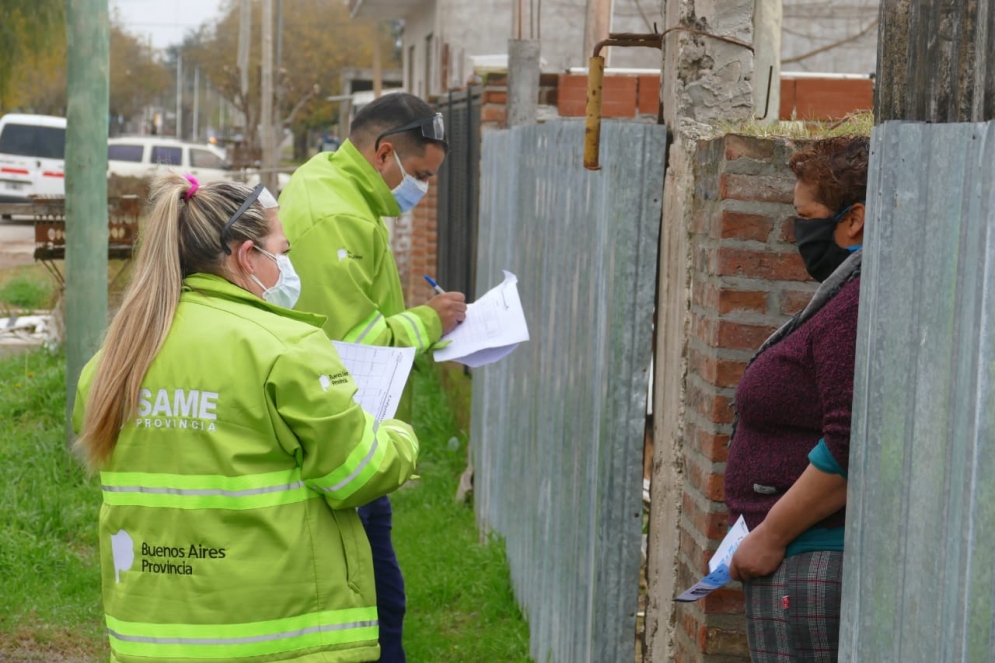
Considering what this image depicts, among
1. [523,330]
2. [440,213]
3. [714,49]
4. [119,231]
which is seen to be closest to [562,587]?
[523,330]

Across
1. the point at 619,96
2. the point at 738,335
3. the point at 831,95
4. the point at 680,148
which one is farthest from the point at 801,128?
the point at 831,95

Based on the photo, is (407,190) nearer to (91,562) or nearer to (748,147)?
(748,147)

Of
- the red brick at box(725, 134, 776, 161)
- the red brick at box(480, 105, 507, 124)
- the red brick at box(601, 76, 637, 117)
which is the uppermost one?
the red brick at box(601, 76, 637, 117)

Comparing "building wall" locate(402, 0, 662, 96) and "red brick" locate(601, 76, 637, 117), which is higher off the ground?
"building wall" locate(402, 0, 662, 96)

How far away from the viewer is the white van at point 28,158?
27781mm

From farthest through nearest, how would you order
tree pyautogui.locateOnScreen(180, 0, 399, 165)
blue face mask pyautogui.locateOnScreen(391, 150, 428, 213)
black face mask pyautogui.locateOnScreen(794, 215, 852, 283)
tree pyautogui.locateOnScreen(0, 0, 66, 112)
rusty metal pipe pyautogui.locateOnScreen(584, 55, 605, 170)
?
tree pyautogui.locateOnScreen(180, 0, 399, 165) → tree pyautogui.locateOnScreen(0, 0, 66, 112) → blue face mask pyautogui.locateOnScreen(391, 150, 428, 213) → rusty metal pipe pyautogui.locateOnScreen(584, 55, 605, 170) → black face mask pyautogui.locateOnScreen(794, 215, 852, 283)

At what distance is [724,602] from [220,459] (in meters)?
1.41

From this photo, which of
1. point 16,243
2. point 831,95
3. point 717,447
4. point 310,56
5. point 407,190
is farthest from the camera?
point 310,56

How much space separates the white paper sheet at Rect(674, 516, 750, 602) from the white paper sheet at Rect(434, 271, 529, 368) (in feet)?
4.47

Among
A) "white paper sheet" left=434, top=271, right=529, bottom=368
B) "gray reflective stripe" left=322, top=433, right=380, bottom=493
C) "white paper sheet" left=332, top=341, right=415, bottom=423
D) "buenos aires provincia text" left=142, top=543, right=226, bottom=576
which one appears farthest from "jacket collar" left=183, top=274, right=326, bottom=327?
"white paper sheet" left=434, top=271, right=529, bottom=368

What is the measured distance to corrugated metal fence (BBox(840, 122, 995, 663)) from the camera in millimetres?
1733

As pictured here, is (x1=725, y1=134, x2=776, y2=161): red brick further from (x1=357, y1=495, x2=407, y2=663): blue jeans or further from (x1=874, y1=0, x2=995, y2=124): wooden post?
(x1=357, y1=495, x2=407, y2=663): blue jeans

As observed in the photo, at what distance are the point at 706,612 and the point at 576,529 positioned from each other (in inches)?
36.2

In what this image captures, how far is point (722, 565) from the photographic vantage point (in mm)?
2885
